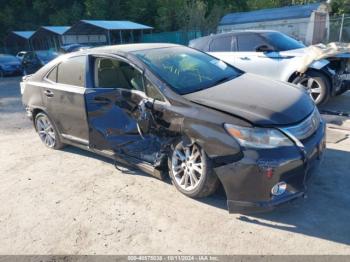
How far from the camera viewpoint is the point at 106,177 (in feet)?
13.7

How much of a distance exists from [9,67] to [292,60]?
16.9 meters

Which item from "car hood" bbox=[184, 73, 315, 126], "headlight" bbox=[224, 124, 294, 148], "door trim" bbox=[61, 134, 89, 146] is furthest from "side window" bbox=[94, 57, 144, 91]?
"headlight" bbox=[224, 124, 294, 148]

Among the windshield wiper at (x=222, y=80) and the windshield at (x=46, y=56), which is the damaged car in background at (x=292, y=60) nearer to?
the windshield wiper at (x=222, y=80)

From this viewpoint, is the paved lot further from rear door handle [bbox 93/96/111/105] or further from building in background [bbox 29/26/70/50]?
building in background [bbox 29/26/70/50]

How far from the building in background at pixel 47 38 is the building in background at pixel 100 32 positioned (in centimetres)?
102

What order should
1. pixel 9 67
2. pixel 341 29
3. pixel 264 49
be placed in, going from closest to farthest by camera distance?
pixel 264 49, pixel 9 67, pixel 341 29

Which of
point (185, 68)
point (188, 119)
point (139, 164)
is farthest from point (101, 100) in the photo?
point (188, 119)

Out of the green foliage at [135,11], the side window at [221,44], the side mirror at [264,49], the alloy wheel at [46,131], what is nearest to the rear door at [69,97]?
the alloy wheel at [46,131]

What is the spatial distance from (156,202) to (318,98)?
4.29 m

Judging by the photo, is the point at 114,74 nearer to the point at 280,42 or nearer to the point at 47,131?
the point at 47,131

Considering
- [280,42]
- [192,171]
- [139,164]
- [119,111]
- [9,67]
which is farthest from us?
[9,67]

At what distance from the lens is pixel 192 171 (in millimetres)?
3363

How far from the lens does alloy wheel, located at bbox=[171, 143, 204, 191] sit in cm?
328

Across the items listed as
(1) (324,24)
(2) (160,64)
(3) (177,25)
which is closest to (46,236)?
(2) (160,64)
